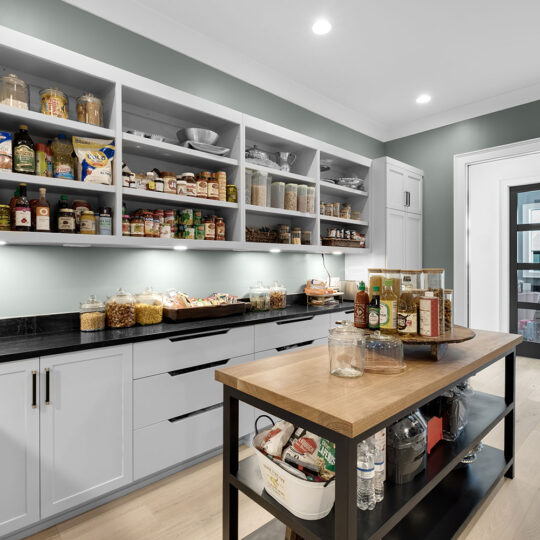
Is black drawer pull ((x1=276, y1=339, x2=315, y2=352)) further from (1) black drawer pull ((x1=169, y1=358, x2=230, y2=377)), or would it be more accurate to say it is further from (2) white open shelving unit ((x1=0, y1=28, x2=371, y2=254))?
(2) white open shelving unit ((x1=0, y1=28, x2=371, y2=254))

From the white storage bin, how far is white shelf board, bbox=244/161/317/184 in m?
2.16

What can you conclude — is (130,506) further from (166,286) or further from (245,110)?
(245,110)

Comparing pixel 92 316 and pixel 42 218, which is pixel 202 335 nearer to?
pixel 92 316

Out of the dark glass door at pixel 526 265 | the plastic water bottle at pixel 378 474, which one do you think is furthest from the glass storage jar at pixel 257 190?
the dark glass door at pixel 526 265

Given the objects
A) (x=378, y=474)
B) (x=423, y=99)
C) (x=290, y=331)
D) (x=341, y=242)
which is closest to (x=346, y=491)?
(x=378, y=474)

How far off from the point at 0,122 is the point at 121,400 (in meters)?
1.55

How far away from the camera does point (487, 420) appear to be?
1.77 metres

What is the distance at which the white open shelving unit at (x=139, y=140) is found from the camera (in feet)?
6.15

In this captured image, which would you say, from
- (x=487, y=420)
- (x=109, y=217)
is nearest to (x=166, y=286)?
(x=109, y=217)

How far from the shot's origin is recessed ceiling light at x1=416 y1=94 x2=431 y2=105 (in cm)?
373

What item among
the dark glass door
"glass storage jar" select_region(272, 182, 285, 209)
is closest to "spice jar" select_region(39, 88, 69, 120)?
"glass storage jar" select_region(272, 182, 285, 209)

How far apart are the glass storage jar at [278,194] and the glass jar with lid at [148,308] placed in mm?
1267

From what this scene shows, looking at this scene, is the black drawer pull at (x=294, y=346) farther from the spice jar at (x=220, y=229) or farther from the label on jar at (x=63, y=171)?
the label on jar at (x=63, y=171)

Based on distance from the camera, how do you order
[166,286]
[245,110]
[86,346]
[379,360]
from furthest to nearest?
[245,110] < [166,286] < [86,346] < [379,360]
